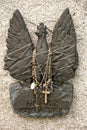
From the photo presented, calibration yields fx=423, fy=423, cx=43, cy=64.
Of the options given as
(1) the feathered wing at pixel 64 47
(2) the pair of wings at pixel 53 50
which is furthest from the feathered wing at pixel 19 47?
(1) the feathered wing at pixel 64 47

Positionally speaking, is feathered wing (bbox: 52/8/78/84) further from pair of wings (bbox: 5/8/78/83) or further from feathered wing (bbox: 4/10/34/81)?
feathered wing (bbox: 4/10/34/81)

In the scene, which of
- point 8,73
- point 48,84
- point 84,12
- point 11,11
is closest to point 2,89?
point 8,73

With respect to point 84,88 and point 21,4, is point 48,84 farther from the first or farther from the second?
point 21,4

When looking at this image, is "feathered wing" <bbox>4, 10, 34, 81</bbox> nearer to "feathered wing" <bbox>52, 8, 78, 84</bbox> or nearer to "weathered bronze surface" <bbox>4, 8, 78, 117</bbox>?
"weathered bronze surface" <bbox>4, 8, 78, 117</bbox>

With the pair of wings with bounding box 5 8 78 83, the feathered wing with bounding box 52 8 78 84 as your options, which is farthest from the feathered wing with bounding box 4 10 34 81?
the feathered wing with bounding box 52 8 78 84

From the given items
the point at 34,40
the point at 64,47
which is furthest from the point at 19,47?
the point at 64,47
